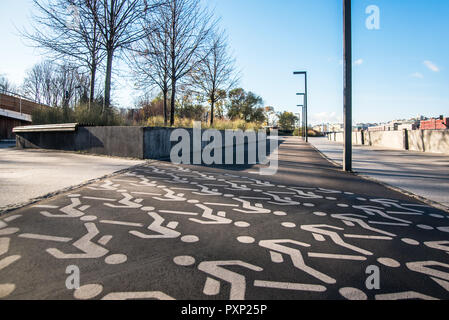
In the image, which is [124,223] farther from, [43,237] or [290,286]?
[290,286]

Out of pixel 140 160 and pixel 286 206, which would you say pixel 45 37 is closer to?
pixel 140 160

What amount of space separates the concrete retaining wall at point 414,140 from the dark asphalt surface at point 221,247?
41.2 ft

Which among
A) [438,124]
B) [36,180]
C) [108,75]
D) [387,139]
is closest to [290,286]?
[36,180]

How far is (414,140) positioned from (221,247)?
60.1ft

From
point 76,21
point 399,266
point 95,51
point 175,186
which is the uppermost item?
point 76,21

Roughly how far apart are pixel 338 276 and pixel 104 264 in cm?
177

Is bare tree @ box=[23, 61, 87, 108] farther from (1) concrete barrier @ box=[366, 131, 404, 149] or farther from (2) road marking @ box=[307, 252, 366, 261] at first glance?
(2) road marking @ box=[307, 252, 366, 261]

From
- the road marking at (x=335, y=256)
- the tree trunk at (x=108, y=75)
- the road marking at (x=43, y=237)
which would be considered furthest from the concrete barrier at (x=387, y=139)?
the road marking at (x=43, y=237)

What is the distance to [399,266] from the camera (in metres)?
2.01

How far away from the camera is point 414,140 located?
15.9m

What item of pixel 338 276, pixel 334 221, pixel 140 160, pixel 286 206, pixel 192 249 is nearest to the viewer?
pixel 338 276

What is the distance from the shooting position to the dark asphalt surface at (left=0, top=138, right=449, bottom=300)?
1.66m

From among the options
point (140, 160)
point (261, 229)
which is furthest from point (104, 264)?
point (140, 160)

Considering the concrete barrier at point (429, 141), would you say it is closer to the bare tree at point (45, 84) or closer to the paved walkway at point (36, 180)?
the paved walkway at point (36, 180)
